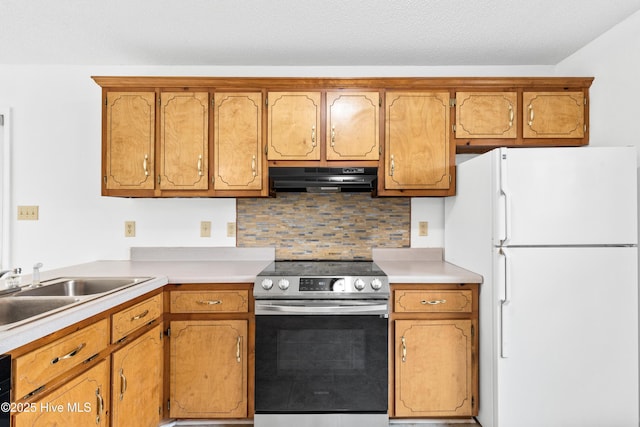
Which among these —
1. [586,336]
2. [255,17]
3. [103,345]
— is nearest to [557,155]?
[586,336]

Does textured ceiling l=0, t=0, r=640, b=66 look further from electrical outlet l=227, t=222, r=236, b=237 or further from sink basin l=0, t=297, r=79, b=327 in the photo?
sink basin l=0, t=297, r=79, b=327

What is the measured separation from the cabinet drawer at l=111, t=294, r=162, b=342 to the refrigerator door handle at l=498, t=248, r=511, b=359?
6.02ft

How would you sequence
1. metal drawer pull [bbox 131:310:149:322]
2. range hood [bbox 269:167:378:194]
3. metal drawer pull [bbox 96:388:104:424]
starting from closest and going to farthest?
1. metal drawer pull [bbox 96:388:104:424]
2. metal drawer pull [bbox 131:310:149:322]
3. range hood [bbox 269:167:378:194]

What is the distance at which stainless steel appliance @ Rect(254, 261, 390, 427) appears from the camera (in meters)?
1.99

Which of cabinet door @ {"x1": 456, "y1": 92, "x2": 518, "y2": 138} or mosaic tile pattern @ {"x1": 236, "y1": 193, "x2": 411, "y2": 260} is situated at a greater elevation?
cabinet door @ {"x1": 456, "y1": 92, "x2": 518, "y2": 138}

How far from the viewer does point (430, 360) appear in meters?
2.07

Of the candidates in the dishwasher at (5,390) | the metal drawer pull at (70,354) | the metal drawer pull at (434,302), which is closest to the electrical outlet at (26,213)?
the metal drawer pull at (70,354)

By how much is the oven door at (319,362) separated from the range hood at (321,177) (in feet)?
2.55

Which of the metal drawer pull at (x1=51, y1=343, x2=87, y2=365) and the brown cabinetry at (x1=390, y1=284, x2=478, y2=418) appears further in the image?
the brown cabinetry at (x1=390, y1=284, x2=478, y2=418)

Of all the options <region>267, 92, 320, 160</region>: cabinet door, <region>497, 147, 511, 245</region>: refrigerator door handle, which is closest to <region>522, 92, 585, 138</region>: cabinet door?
<region>497, 147, 511, 245</region>: refrigerator door handle

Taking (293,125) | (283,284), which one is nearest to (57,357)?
(283,284)

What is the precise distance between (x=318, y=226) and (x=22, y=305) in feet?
5.76

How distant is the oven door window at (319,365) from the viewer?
199 centimetres

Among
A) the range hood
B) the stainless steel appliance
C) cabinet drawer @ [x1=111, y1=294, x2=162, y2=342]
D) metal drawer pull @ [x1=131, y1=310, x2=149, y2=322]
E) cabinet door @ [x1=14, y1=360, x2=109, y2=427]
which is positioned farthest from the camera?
the range hood
